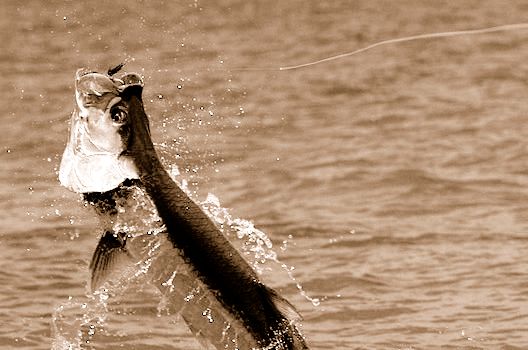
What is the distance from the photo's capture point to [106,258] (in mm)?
4676

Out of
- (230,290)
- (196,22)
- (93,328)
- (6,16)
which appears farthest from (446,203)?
(6,16)

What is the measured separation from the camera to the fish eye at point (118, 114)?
4520mm

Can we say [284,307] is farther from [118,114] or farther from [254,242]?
[254,242]

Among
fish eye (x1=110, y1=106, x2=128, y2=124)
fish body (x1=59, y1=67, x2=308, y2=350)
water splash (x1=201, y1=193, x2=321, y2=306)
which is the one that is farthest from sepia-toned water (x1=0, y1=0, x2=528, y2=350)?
fish eye (x1=110, y1=106, x2=128, y2=124)

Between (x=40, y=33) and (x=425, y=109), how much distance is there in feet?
18.4

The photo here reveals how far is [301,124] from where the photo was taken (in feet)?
39.2

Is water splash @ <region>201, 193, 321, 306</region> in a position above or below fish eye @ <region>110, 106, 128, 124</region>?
below

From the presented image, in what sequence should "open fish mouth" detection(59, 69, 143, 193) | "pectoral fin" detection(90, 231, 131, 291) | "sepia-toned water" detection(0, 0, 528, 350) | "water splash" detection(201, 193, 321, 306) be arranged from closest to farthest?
"open fish mouth" detection(59, 69, 143, 193) → "pectoral fin" detection(90, 231, 131, 291) → "sepia-toned water" detection(0, 0, 528, 350) → "water splash" detection(201, 193, 321, 306)

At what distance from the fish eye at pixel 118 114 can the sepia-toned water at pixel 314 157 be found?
0.39 meters

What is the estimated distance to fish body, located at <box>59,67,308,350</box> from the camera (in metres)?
4.51

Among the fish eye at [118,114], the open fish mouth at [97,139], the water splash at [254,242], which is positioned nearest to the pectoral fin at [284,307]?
the open fish mouth at [97,139]

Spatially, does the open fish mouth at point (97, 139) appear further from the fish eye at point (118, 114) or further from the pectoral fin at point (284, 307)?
the pectoral fin at point (284, 307)

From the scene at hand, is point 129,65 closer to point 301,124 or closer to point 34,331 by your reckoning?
point 301,124

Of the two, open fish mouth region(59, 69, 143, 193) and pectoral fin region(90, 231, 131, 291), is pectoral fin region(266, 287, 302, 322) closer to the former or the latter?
pectoral fin region(90, 231, 131, 291)
